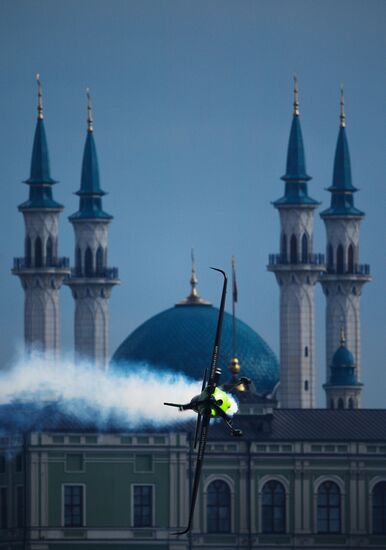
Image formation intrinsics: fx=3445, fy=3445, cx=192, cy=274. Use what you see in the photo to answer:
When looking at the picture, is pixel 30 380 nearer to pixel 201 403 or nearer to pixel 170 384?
pixel 170 384

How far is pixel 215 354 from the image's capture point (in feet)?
406

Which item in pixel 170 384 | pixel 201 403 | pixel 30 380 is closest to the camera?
pixel 201 403

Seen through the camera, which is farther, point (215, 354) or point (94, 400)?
point (94, 400)

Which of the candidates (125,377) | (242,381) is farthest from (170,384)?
(242,381)

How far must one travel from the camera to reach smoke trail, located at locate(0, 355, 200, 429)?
579 ft

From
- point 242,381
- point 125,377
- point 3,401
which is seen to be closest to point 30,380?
point 3,401

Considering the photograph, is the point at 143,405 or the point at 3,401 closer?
the point at 3,401

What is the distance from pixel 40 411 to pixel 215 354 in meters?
73.3

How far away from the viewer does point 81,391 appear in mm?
187375

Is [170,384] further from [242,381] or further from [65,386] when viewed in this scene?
[242,381]

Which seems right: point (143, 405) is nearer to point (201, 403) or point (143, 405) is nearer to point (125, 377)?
point (125, 377)

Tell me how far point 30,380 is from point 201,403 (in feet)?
176

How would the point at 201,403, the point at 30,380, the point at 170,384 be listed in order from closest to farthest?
1. the point at 201,403
2. the point at 30,380
3. the point at 170,384

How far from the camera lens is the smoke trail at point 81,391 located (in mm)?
176375
